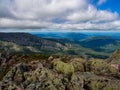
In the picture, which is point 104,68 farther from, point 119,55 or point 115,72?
point 119,55

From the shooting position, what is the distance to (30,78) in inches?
4259

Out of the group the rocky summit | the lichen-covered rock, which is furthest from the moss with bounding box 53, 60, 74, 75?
the lichen-covered rock

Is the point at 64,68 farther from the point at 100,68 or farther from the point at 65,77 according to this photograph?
the point at 100,68

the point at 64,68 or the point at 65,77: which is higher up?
the point at 64,68

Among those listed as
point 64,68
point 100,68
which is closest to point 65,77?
point 64,68

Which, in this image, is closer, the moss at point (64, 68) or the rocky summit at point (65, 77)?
the rocky summit at point (65, 77)

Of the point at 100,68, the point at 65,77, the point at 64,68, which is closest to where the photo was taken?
the point at 65,77

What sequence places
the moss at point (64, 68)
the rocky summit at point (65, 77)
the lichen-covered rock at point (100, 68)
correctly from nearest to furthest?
the rocky summit at point (65, 77) < the moss at point (64, 68) < the lichen-covered rock at point (100, 68)

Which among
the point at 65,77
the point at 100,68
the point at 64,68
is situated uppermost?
the point at 64,68

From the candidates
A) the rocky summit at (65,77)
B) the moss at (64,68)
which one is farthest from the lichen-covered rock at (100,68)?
the moss at (64,68)

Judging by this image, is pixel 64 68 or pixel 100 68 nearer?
pixel 64 68

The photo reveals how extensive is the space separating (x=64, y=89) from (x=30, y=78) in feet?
70.6

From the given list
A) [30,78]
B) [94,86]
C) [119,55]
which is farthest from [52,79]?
[119,55]

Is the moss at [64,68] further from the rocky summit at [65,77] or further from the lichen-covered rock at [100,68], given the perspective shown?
the lichen-covered rock at [100,68]
